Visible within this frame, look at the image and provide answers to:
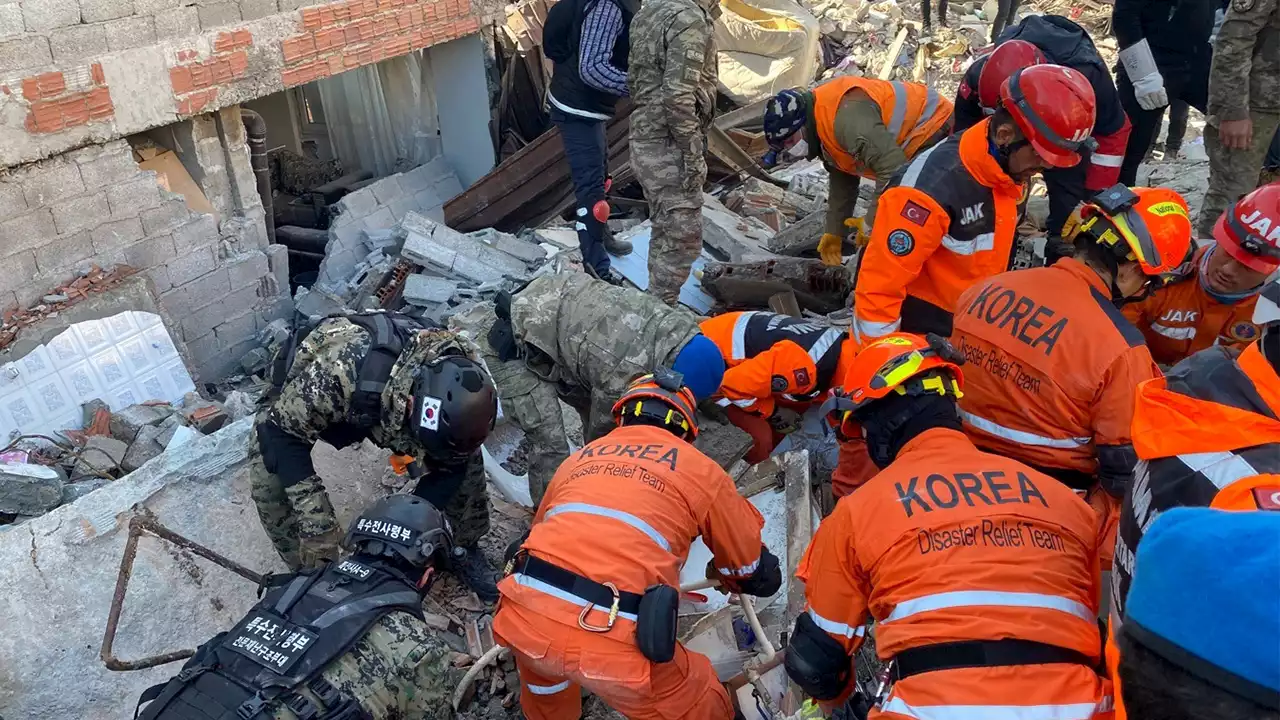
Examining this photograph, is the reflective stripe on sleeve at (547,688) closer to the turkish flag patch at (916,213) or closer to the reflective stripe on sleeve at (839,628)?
the reflective stripe on sleeve at (839,628)

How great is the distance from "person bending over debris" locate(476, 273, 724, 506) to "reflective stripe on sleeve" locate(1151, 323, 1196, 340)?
1.78 m

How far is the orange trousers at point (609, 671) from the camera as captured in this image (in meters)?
2.43

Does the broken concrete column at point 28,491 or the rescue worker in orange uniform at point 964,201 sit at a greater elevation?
the rescue worker in orange uniform at point 964,201

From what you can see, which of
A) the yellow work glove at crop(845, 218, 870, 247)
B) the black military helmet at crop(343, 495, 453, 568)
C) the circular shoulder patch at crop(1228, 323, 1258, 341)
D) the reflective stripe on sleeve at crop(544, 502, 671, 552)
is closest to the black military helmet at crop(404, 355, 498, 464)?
the black military helmet at crop(343, 495, 453, 568)

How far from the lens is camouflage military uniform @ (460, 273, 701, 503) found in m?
3.57

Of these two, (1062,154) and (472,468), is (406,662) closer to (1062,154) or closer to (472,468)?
(472,468)

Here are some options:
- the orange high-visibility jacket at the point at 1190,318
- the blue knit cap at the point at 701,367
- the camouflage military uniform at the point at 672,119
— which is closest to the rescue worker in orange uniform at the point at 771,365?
the blue knit cap at the point at 701,367

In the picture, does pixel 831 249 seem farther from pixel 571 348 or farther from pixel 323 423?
pixel 323 423

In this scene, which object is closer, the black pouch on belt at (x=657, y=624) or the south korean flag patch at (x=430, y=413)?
the black pouch on belt at (x=657, y=624)

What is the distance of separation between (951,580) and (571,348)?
2019 mm

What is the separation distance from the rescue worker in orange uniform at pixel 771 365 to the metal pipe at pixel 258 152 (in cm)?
358

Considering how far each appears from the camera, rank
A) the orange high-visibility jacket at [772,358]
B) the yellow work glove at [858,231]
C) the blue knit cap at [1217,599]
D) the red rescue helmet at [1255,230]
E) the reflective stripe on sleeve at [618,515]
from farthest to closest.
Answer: the yellow work glove at [858,231], the orange high-visibility jacket at [772,358], the red rescue helmet at [1255,230], the reflective stripe on sleeve at [618,515], the blue knit cap at [1217,599]

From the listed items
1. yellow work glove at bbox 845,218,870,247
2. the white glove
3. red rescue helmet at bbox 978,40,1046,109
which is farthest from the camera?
the white glove

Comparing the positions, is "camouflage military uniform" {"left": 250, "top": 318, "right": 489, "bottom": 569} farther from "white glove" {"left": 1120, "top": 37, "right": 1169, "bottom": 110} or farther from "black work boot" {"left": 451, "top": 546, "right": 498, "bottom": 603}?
"white glove" {"left": 1120, "top": 37, "right": 1169, "bottom": 110}
